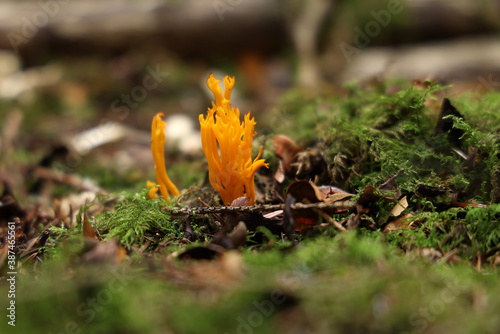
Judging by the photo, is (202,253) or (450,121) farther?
(450,121)

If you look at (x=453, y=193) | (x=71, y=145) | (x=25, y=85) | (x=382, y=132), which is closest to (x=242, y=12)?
(x=25, y=85)

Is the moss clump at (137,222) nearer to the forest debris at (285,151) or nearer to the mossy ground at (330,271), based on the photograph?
the mossy ground at (330,271)

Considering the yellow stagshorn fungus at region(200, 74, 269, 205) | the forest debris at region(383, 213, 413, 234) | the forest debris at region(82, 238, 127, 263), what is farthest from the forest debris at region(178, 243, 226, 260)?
the forest debris at region(383, 213, 413, 234)

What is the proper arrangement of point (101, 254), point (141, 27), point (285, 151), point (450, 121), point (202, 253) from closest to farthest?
point (101, 254) → point (202, 253) → point (450, 121) → point (285, 151) → point (141, 27)

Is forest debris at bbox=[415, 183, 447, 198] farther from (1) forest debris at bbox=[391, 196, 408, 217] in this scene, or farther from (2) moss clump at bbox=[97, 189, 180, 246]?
(2) moss clump at bbox=[97, 189, 180, 246]

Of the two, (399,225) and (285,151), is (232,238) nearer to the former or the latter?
(399,225)

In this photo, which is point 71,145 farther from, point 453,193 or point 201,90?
point 453,193

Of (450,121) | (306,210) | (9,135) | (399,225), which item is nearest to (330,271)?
(306,210)
